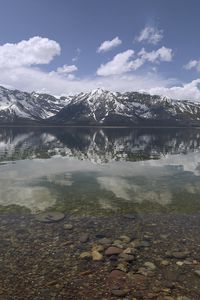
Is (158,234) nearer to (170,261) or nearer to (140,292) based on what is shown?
(170,261)

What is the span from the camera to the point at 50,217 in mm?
33812

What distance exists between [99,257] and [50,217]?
10.4 m

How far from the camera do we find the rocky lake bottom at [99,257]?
20.4 m

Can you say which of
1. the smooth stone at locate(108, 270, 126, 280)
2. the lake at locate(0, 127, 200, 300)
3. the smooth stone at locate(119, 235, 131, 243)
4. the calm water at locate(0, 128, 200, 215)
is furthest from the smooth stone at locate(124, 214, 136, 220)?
the smooth stone at locate(108, 270, 126, 280)

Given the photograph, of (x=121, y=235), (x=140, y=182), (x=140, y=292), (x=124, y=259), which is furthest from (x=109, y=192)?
(x=140, y=292)

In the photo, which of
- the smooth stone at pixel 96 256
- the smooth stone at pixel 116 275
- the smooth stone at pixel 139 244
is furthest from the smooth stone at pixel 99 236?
the smooth stone at pixel 116 275

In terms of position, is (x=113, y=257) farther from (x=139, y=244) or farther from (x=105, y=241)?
(x=139, y=244)

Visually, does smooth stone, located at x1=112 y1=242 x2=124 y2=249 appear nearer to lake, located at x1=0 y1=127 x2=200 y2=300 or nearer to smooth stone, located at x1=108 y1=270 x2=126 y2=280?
lake, located at x1=0 y1=127 x2=200 y2=300

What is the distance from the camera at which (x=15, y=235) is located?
2856 cm

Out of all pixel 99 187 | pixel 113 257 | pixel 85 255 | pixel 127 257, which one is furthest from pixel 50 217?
pixel 99 187

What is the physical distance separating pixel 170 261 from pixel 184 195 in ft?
73.4

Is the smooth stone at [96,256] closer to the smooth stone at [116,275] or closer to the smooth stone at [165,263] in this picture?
the smooth stone at [116,275]

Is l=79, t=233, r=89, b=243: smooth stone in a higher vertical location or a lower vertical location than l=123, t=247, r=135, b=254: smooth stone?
higher

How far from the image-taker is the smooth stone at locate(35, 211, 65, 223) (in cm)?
3284
